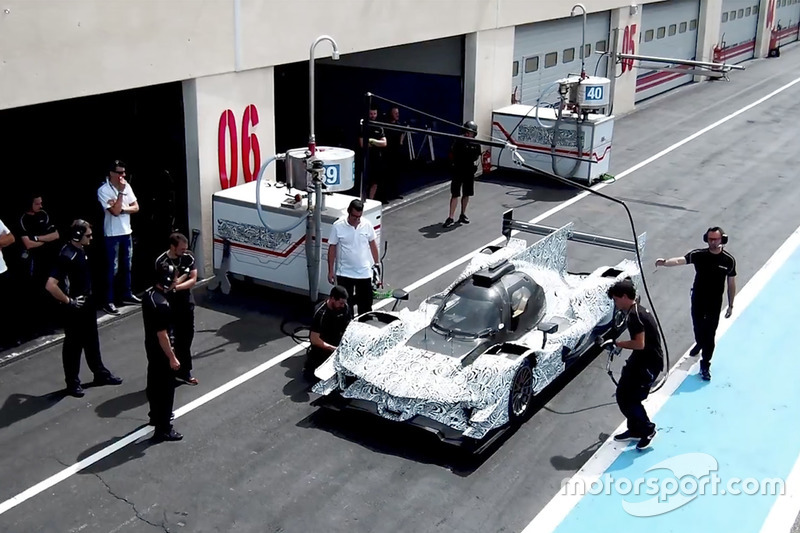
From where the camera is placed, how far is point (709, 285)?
10.2 m

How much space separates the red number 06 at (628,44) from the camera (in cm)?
2614

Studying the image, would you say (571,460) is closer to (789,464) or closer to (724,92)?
(789,464)

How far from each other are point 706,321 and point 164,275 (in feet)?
18.7

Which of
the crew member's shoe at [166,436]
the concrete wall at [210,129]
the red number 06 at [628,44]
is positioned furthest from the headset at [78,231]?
the red number 06 at [628,44]

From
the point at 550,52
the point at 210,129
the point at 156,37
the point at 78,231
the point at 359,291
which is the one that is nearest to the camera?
the point at 78,231

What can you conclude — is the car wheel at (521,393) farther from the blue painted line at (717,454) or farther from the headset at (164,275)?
the headset at (164,275)

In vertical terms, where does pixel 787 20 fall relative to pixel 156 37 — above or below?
below

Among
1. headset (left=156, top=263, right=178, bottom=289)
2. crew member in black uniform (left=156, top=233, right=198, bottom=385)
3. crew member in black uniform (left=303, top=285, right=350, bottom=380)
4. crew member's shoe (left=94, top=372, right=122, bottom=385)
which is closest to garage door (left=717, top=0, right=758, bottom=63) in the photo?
crew member in black uniform (left=303, top=285, right=350, bottom=380)

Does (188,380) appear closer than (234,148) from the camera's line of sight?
Yes

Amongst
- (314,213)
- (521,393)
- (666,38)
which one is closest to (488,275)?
(521,393)

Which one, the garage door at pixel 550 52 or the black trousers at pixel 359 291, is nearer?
the black trousers at pixel 359 291

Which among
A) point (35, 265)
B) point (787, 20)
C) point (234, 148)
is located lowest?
point (35, 265)

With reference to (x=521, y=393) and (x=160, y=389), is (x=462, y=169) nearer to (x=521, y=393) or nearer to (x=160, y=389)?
(x=521, y=393)

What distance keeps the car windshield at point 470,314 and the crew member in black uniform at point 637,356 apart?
136 centimetres
